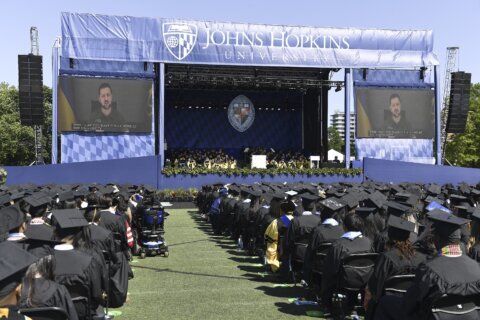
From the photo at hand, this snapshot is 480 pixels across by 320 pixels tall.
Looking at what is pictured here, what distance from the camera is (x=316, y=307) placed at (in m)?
7.38

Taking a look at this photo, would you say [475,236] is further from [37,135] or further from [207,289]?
[37,135]

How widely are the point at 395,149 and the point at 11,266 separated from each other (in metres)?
31.3

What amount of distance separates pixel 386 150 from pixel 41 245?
29.3 metres

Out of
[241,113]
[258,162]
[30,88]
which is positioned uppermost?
[30,88]

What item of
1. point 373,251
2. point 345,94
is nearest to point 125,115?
point 345,94

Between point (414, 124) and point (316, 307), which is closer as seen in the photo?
point (316, 307)

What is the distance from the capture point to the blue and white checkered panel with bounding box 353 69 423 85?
3231 cm

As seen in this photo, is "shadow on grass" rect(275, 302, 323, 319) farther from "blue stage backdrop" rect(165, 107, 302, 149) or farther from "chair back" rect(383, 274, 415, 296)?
"blue stage backdrop" rect(165, 107, 302, 149)

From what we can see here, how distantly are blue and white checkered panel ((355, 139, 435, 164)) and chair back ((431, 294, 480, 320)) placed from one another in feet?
94.5

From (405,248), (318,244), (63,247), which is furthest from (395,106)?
(63,247)

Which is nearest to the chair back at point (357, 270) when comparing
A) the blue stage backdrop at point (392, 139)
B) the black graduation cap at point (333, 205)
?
the black graduation cap at point (333, 205)

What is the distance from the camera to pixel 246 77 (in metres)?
32.9

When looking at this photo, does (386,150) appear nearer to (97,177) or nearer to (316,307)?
(97,177)

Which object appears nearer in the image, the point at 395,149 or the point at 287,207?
the point at 287,207
